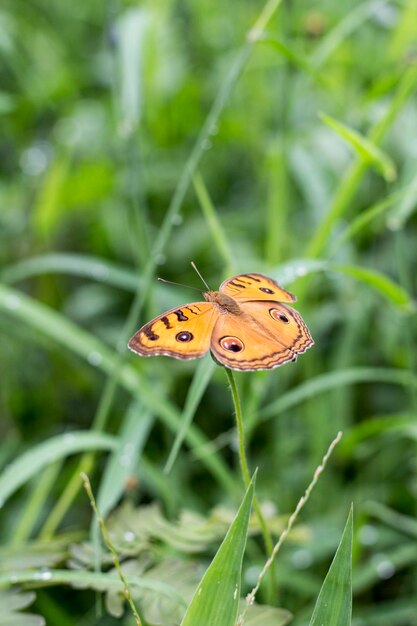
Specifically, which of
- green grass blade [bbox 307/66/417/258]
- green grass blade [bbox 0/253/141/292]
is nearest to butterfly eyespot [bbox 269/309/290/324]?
green grass blade [bbox 307/66/417/258]

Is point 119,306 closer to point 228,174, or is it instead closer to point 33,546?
point 228,174

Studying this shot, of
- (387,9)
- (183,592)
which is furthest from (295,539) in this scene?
(387,9)

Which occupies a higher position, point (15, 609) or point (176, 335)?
point (176, 335)

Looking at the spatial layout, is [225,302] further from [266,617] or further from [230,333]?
[266,617]

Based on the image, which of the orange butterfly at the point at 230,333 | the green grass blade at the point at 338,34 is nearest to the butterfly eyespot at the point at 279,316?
the orange butterfly at the point at 230,333

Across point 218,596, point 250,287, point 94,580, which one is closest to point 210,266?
point 250,287

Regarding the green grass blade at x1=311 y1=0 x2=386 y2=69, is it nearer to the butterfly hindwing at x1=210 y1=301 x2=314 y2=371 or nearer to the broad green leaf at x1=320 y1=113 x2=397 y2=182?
the broad green leaf at x1=320 y1=113 x2=397 y2=182
